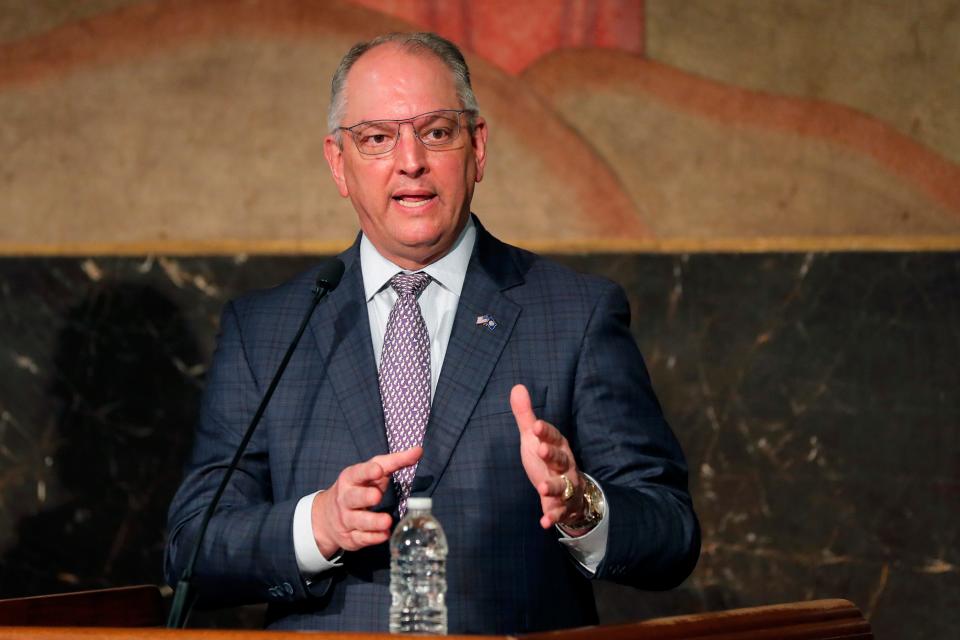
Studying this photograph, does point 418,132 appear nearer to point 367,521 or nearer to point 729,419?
point 367,521

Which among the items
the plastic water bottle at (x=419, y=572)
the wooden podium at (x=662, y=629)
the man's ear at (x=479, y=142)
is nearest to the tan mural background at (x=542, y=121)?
the man's ear at (x=479, y=142)

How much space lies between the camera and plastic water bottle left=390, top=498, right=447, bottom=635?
7.01 ft

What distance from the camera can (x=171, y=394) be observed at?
13.4ft

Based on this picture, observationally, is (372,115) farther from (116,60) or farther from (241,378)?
(116,60)

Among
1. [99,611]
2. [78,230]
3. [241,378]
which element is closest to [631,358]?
[241,378]

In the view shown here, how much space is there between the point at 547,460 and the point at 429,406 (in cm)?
57

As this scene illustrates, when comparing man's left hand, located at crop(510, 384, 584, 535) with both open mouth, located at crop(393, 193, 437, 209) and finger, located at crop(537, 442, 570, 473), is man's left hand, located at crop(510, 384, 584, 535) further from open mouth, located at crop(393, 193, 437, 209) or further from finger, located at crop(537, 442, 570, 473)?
open mouth, located at crop(393, 193, 437, 209)

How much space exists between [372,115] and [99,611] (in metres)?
1.06

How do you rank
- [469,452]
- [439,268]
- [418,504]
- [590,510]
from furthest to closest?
[439,268] < [469,452] < [590,510] < [418,504]

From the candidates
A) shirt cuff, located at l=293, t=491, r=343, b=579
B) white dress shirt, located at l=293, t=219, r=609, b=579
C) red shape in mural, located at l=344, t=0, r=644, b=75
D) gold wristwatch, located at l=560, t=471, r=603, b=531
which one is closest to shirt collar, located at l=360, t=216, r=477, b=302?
white dress shirt, located at l=293, t=219, r=609, b=579

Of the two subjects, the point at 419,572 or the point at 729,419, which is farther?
the point at 729,419

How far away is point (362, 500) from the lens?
1.93m

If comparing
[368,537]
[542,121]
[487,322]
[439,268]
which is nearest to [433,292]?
[439,268]

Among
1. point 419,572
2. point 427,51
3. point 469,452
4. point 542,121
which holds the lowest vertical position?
point 419,572
